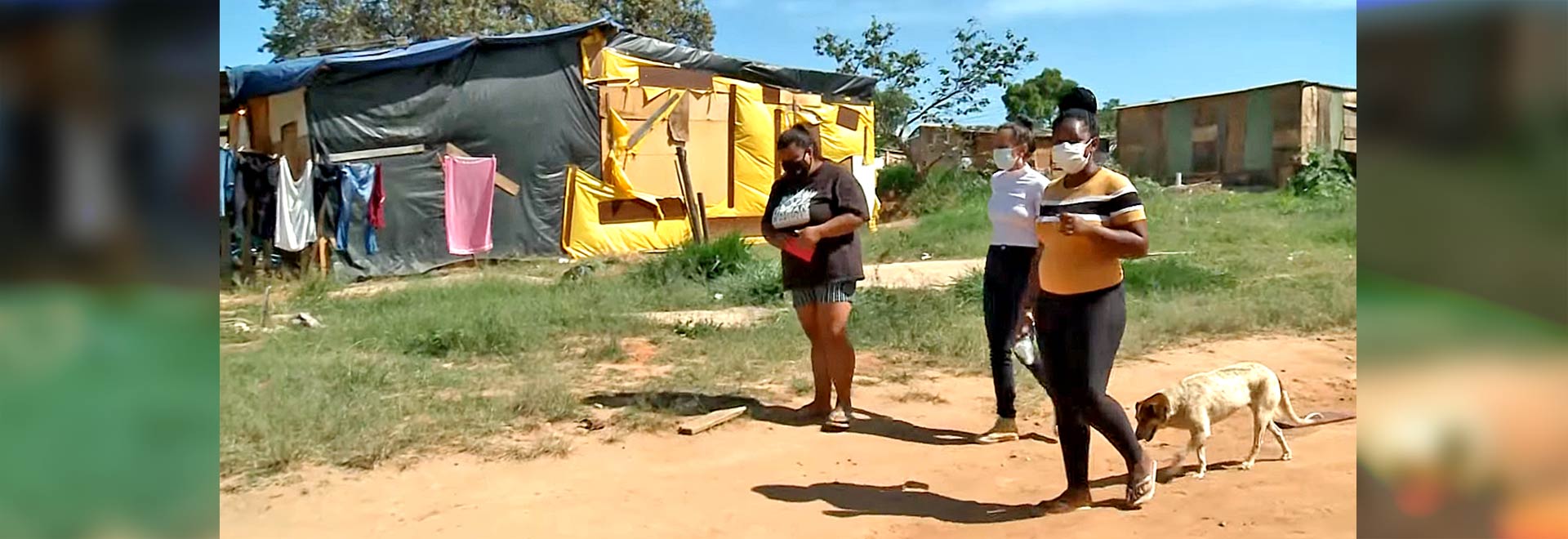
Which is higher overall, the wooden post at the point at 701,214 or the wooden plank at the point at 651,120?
the wooden plank at the point at 651,120

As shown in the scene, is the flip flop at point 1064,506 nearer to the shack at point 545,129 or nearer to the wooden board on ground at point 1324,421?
the wooden board on ground at point 1324,421

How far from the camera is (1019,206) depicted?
5285 millimetres

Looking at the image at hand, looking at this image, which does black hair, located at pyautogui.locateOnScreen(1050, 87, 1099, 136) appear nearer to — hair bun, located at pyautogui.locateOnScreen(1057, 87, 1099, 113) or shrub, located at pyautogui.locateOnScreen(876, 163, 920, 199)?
hair bun, located at pyautogui.locateOnScreen(1057, 87, 1099, 113)

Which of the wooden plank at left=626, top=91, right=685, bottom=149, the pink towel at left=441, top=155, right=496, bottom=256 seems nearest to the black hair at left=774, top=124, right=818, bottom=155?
the pink towel at left=441, top=155, right=496, bottom=256

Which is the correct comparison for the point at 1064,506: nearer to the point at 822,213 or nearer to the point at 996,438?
the point at 996,438

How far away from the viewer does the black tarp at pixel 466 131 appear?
13.7 m

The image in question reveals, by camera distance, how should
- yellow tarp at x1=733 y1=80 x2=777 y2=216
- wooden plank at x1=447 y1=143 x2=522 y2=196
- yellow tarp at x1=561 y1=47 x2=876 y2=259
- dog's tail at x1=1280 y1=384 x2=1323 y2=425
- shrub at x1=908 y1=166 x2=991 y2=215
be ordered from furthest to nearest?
shrub at x1=908 y1=166 x2=991 y2=215 → yellow tarp at x1=733 y1=80 x2=777 y2=216 → yellow tarp at x1=561 y1=47 x2=876 y2=259 → wooden plank at x1=447 y1=143 x2=522 y2=196 → dog's tail at x1=1280 y1=384 x2=1323 y2=425

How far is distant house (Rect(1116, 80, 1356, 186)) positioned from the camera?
2714cm

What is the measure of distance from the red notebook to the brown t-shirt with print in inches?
2.7

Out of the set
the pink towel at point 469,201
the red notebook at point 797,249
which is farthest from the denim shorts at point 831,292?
the pink towel at point 469,201

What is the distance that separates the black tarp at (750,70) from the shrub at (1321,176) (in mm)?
10313

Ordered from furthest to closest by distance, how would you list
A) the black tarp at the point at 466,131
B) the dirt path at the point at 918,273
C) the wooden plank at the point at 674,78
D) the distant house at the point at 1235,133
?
the distant house at the point at 1235,133, the wooden plank at the point at 674,78, the black tarp at the point at 466,131, the dirt path at the point at 918,273
